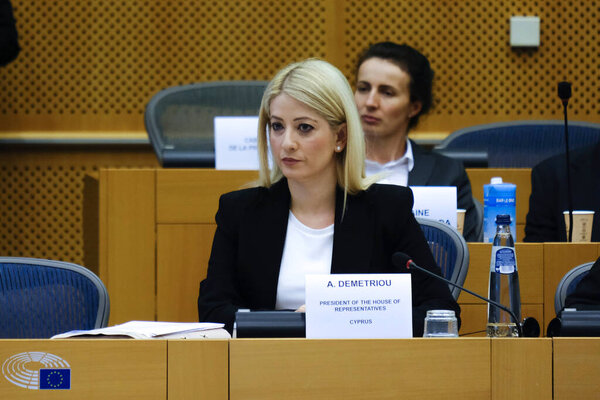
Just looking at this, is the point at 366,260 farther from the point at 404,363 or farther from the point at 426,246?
the point at 404,363

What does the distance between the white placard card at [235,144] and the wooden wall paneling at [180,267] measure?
27 cm

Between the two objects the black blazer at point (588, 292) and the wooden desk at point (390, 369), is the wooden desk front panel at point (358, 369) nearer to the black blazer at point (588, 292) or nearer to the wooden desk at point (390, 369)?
the wooden desk at point (390, 369)

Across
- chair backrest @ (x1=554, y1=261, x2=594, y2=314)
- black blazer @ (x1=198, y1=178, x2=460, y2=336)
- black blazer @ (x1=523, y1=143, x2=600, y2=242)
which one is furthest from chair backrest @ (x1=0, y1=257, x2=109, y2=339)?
black blazer @ (x1=523, y1=143, x2=600, y2=242)

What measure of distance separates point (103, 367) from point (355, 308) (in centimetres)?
44

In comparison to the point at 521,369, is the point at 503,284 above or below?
above

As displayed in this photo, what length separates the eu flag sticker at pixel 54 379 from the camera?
1.44 m

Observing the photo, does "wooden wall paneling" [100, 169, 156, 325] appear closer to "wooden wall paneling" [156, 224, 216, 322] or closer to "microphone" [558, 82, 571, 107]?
"wooden wall paneling" [156, 224, 216, 322]

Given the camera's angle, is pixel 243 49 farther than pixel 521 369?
Yes

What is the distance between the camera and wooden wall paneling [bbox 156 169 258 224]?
117 inches

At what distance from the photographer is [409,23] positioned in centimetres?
472

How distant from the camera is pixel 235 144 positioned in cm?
312

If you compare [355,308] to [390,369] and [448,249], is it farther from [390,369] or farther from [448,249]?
[448,249]

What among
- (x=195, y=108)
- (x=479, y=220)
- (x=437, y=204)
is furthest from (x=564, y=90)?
(x=195, y=108)

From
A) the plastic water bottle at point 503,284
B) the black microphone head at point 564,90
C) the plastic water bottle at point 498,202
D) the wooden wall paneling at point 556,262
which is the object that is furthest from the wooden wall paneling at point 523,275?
the plastic water bottle at point 503,284
